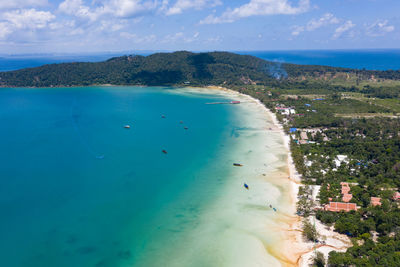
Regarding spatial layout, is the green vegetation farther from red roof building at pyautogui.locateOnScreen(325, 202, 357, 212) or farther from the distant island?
red roof building at pyautogui.locateOnScreen(325, 202, 357, 212)

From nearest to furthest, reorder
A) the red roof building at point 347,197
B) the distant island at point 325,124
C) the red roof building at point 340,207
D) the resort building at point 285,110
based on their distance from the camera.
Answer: the distant island at point 325,124
the red roof building at point 340,207
the red roof building at point 347,197
the resort building at point 285,110

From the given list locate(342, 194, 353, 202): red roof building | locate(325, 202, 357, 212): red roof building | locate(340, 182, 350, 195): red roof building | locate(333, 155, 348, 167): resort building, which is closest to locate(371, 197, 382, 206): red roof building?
locate(342, 194, 353, 202): red roof building

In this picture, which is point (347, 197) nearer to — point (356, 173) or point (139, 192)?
point (356, 173)

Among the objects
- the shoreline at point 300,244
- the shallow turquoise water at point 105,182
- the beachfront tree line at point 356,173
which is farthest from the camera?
the shallow turquoise water at point 105,182

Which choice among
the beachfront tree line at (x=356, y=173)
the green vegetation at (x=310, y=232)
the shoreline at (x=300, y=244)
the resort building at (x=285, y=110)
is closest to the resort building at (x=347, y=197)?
the beachfront tree line at (x=356, y=173)

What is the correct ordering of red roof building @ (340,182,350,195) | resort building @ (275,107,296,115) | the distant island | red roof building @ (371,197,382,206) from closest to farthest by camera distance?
the distant island → red roof building @ (371,197,382,206) → red roof building @ (340,182,350,195) → resort building @ (275,107,296,115)

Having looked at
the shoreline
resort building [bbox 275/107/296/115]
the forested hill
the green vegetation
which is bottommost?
the shoreline

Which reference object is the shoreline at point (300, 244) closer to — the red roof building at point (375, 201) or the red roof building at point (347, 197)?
the red roof building at point (347, 197)
